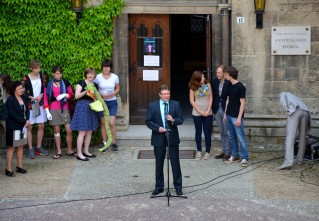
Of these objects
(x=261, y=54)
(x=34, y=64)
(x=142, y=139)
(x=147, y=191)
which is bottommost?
(x=147, y=191)

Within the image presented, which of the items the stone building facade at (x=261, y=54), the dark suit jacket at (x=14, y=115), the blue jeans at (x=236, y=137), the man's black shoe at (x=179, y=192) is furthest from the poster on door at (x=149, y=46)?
the man's black shoe at (x=179, y=192)

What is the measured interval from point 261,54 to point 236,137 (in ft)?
7.13

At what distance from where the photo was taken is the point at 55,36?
578 inches

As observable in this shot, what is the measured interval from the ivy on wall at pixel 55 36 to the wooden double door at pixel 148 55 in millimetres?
696

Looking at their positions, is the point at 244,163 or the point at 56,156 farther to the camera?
the point at 56,156

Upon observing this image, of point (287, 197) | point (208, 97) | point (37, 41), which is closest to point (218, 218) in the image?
point (287, 197)

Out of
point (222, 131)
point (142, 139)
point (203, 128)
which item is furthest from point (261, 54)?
point (142, 139)

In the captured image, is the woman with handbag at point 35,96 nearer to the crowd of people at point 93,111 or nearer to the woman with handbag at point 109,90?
the crowd of people at point 93,111

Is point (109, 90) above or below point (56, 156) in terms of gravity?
above

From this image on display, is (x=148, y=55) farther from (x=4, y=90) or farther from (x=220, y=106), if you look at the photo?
(x=4, y=90)

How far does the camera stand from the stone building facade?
14430 millimetres

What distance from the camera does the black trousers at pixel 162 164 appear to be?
1120 centimetres

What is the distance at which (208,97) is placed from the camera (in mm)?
13469

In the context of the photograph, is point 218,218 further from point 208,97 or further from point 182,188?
point 208,97
